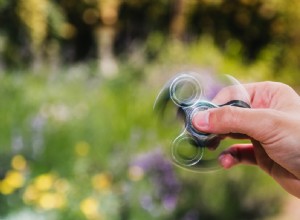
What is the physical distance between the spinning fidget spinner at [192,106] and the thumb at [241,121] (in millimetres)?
37

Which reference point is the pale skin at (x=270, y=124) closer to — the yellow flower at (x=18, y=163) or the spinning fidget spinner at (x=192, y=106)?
the spinning fidget spinner at (x=192, y=106)

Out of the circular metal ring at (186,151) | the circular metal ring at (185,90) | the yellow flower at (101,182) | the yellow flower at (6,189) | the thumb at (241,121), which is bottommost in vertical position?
the yellow flower at (101,182)

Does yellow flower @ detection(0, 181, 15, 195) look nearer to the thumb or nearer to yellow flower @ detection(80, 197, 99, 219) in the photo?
yellow flower @ detection(80, 197, 99, 219)

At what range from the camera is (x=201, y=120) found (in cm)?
130

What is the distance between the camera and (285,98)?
4.74ft

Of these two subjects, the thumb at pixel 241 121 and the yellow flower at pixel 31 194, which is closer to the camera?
the thumb at pixel 241 121

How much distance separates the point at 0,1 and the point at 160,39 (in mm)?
1296

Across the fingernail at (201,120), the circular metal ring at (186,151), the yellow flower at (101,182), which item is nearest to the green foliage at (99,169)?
the yellow flower at (101,182)

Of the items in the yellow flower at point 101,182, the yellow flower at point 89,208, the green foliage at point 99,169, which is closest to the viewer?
the yellow flower at point 89,208

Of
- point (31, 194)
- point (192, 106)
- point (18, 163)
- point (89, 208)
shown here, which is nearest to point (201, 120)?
point (192, 106)

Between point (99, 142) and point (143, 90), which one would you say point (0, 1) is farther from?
point (99, 142)

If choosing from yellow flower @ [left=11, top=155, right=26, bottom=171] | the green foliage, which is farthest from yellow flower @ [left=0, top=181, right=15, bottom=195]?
yellow flower @ [left=11, top=155, right=26, bottom=171]

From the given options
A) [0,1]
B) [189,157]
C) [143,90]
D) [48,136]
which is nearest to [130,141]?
[48,136]

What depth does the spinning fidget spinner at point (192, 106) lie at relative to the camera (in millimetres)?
1347
